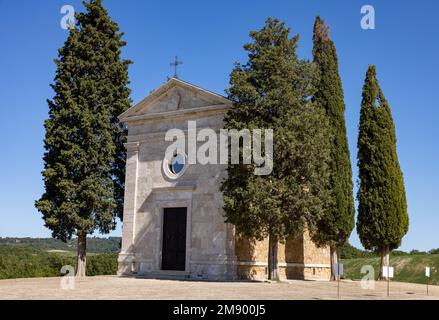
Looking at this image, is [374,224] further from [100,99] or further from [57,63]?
[57,63]

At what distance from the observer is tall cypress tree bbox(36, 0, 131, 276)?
78.3 feet

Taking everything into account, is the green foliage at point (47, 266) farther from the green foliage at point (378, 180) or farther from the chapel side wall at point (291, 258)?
the green foliage at point (378, 180)

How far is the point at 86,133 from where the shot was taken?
2456 cm

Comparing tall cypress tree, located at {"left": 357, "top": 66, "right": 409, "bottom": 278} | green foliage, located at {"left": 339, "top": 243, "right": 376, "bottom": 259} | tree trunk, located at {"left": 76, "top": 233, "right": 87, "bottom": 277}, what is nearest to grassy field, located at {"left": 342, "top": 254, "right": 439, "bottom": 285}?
tall cypress tree, located at {"left": 357, "top": 66, "right": 409, "bottom": 278}

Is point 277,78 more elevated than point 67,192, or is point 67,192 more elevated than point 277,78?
point 277,78

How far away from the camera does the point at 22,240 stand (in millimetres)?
96562

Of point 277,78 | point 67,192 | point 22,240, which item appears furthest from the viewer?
point 22,240

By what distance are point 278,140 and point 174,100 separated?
6.71 metres

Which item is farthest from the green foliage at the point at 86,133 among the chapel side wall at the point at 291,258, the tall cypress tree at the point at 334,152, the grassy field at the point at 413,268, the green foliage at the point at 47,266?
the grassy field at the point at 413,268

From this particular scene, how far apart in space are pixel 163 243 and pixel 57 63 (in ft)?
35.3

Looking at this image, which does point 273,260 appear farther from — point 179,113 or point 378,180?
point 179,113

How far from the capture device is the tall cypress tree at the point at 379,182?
70.7ft

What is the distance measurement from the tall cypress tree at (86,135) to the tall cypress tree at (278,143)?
8.02 meters
